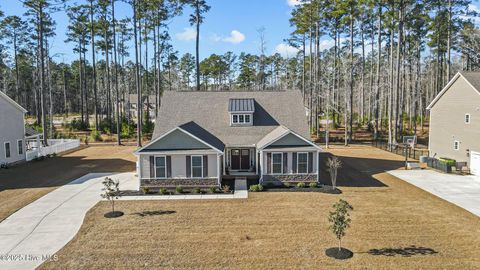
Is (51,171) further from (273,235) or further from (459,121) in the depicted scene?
(459,121)

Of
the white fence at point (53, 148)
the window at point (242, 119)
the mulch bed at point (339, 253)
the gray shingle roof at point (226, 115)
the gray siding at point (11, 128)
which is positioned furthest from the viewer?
the white fence at point (53, 148)

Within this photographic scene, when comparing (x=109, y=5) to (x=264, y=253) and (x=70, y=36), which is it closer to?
(x=70, y=36)

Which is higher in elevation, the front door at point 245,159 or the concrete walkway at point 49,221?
the front door at point 245,159

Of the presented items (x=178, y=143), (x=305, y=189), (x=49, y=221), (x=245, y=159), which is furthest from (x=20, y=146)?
(x=305, y=189)

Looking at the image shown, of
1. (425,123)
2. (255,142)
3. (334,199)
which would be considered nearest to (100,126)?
(255,142)

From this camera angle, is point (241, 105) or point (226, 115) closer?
point (241, 105)

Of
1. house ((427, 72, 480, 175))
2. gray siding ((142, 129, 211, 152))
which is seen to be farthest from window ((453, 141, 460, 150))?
gray siding ((142, 129, 211, 152))

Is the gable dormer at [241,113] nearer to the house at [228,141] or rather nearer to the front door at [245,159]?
the house at [228,141]

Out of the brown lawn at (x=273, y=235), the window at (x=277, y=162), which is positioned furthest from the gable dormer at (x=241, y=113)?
the brown lawn at (x=273, y=235)
